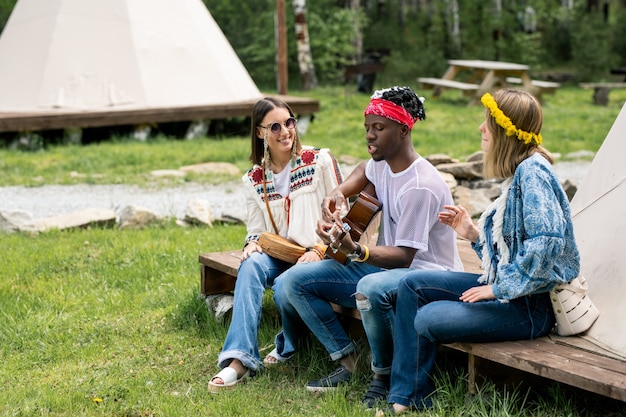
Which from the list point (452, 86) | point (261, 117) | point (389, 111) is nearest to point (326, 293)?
point (389, 111)

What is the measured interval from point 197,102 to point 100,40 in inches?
63.1

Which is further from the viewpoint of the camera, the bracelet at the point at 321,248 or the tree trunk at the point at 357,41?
the tree trunk at the point at 357,41

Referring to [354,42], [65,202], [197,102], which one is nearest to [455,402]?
[65,202]

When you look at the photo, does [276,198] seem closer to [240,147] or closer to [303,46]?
[240,147]

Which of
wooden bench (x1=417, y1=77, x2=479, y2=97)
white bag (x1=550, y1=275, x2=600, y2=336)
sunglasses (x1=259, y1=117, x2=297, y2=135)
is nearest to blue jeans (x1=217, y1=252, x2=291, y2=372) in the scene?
sunglasses (x1=259, y1=117, x2=297, y2=135)

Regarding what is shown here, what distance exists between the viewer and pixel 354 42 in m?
26.1

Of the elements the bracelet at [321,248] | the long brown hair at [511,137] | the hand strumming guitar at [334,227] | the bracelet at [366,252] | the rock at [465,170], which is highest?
the long brown hair at [511,137]

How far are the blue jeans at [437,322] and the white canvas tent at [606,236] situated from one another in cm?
22

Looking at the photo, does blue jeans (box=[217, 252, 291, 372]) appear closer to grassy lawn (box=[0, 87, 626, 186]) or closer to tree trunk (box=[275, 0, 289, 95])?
grassy lawn (box=[0, 87, 626, 186])

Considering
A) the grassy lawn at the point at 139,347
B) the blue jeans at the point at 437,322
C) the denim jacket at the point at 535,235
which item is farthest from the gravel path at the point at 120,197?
the denim jacket at the point at 535,235

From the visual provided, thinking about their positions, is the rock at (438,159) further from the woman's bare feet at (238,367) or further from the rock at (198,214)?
the woman's bare feet at (238,367)

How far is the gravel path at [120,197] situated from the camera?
26.9 ft

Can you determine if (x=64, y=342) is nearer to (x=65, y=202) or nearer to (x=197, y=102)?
(x=65, y=202)

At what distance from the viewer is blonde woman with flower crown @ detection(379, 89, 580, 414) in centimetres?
309
